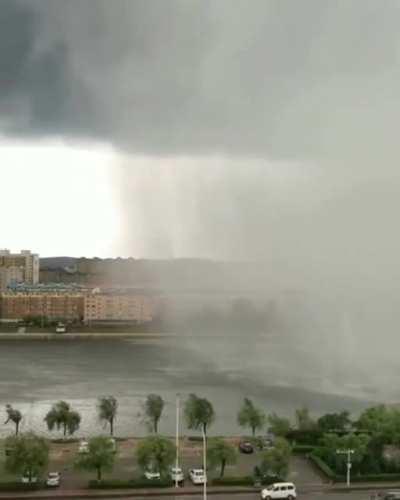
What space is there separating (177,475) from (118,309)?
22.2 meters

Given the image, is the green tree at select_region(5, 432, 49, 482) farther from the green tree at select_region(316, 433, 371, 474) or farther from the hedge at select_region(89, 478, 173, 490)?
the green tree at select_region(316, 433, 371, 474)

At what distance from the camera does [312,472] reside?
16.8ft

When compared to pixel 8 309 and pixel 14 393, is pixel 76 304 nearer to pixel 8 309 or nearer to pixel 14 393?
pixel 8 309

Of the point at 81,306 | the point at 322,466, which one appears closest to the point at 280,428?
the point at 322,466

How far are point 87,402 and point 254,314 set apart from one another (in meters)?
17.4

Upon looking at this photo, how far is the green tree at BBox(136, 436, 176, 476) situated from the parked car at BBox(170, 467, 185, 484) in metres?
0.04

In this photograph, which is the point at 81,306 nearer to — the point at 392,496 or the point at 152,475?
the point at 152,475

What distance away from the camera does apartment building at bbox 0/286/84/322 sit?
2659cm

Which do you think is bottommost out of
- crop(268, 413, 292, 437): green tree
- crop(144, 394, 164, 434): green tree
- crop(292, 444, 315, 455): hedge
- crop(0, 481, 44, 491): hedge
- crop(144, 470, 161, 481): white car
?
crop(0, 481, 44, 491): hedge

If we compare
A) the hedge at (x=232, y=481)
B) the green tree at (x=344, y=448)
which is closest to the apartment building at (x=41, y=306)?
the green tree at (x=344, y=448)

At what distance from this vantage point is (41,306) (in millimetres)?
26828

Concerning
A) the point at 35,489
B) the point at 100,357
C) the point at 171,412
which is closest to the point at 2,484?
the point at 35,489

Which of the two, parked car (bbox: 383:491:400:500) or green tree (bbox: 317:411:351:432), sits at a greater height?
green tree (bbox: 317:411:351:432)

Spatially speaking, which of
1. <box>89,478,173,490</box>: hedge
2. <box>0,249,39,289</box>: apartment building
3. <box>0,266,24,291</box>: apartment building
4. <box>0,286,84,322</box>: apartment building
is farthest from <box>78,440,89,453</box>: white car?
<box>0,249,39,289</box>: apartment building
